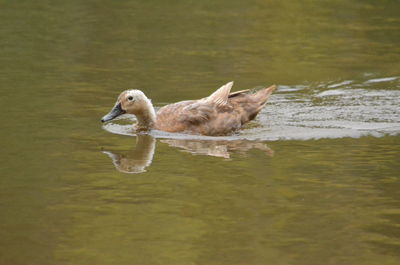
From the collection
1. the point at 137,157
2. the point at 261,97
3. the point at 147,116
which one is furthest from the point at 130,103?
the point at 261,97

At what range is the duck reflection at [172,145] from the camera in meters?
11.4

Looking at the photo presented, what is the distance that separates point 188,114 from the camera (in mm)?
13070

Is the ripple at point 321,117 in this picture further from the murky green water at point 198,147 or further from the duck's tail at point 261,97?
the duck's tail at point 261,97

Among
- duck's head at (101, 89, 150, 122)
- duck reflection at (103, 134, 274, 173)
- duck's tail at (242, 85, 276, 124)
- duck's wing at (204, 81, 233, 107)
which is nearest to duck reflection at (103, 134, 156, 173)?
duck reflection at (103, 134, 274, 173)

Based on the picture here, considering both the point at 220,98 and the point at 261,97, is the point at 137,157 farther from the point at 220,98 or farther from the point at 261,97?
the point at 261,97

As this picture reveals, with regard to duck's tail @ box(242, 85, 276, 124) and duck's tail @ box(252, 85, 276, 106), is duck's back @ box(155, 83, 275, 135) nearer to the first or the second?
duck's tail @ box(242, 85, 276, 124)

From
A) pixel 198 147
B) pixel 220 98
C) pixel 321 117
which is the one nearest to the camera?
pixel 198 147

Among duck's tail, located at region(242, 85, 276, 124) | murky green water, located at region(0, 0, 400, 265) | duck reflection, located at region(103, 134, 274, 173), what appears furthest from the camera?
duck's tail, located at region(242, 85, 276, 124)

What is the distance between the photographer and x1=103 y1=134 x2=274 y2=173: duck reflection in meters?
11.4

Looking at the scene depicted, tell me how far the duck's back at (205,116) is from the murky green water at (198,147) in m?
0.21

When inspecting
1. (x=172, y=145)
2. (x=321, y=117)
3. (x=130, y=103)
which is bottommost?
(x=321, y=117)

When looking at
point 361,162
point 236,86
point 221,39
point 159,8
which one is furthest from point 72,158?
point 159,8

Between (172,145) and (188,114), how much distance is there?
744 mm

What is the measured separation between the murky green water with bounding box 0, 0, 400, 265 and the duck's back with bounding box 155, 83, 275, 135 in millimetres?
212
